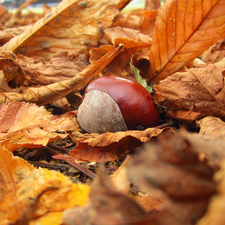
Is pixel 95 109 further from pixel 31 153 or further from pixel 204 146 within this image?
pixel 204 146

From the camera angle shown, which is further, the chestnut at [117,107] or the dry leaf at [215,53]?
the dry leaf at [215,53]

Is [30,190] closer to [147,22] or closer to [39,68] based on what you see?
[39,68]

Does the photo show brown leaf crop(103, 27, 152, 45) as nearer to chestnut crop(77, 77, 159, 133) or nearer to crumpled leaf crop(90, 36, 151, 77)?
crumpled leaf crop(90, 36, 151, 77)

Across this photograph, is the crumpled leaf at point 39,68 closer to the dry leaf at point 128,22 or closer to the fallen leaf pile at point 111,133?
the fallen leaf pile at point 111,133

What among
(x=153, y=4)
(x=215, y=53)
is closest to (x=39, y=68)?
(x=215, y=53)

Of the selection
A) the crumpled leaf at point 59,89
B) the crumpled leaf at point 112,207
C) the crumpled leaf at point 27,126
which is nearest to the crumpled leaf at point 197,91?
the crumpled leaf at point 59,89

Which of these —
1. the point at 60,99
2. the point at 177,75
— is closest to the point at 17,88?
the point at 60,99

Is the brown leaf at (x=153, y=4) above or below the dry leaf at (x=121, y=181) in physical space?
above
